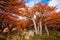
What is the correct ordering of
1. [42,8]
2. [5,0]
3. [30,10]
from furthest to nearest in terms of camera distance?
[42,8] → [30,10] → [5,0]

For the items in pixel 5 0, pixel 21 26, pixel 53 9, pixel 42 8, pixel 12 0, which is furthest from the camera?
pixel 21 26

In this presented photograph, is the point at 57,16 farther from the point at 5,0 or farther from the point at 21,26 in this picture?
the point at 5,0

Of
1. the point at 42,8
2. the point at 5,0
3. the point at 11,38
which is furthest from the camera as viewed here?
the point at 42,8

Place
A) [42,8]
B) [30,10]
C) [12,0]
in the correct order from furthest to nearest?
1. [42,8]
2. [30,10]
3. [12,0]

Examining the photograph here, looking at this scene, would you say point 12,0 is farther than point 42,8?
No

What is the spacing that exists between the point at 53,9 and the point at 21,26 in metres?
7.88

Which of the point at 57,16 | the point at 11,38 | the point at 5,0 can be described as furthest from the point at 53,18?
the point at 5,0

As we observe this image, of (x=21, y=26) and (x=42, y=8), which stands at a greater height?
(x=42, y=8)

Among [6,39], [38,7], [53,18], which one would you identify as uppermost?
[38,7]

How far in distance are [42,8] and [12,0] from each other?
48.6ft

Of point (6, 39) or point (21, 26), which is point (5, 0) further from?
point (21, 26)

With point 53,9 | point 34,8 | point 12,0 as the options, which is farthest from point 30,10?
point 12,0

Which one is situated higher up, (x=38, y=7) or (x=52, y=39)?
(x=38, y=7)

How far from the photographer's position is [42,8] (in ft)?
89.1
